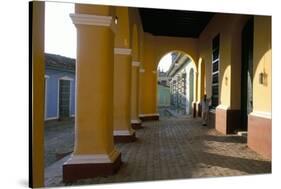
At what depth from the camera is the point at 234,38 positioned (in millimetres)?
7309

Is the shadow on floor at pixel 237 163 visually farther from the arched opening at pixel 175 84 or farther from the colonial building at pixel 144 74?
the arched opening at pixel 175 84

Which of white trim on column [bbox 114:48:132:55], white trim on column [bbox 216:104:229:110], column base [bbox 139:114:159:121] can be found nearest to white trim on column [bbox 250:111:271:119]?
white trim on column [bbox 216:104:229:110]

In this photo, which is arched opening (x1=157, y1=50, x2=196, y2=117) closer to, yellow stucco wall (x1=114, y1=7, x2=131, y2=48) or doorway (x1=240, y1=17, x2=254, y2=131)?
doorway (x1=240, y1=17, x2=254, y2=131)

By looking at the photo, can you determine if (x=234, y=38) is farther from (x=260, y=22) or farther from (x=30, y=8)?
(x=30, y=8)

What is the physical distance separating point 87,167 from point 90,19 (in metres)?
1.86

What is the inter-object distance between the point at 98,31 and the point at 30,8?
102cm

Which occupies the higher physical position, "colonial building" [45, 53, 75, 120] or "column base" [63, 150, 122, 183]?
"colonial building" [45, 53, 75, 120]

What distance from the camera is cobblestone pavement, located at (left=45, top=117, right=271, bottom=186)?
161 inches

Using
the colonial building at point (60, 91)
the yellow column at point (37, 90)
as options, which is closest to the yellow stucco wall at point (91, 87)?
the yellow column at point (37, 90)

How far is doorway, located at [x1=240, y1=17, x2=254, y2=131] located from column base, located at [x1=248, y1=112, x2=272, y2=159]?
3.84 ft

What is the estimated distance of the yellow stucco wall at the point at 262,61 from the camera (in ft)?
16.0

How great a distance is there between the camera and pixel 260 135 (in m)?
5.15
